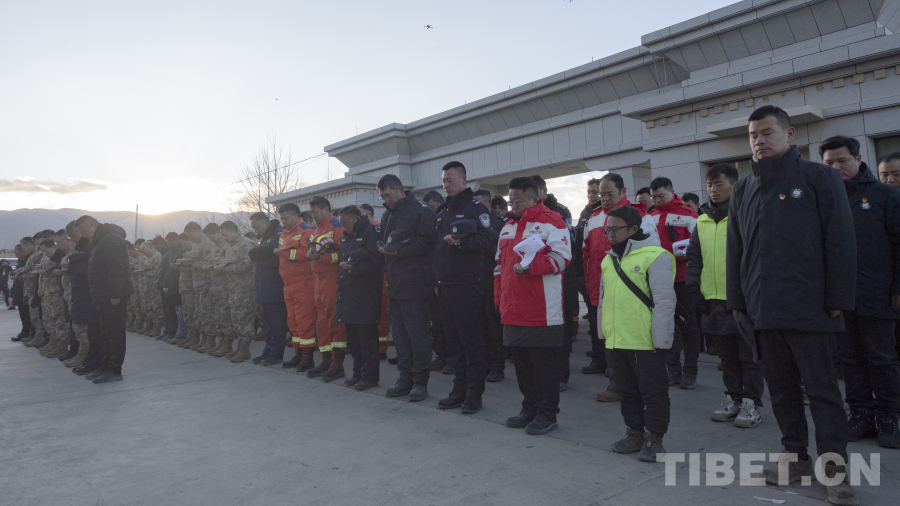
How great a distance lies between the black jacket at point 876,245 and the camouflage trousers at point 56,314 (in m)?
10.9

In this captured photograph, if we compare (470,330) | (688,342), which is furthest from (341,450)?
(688,342)

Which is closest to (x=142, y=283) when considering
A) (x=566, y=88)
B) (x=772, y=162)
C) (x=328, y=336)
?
(x=328, y=336)

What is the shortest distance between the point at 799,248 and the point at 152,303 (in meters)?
12.5

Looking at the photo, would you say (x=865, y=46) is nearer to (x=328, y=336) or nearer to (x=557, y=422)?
(x=557, y=422)

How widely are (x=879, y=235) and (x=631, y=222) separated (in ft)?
5.53

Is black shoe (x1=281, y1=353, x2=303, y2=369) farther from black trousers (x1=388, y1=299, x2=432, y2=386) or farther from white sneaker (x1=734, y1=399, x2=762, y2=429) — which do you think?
white sneaker (x1=734, y1=399, x2=762, y2=429)

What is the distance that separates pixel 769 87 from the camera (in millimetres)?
8047

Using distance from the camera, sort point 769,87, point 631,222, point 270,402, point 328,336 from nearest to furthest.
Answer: point 631,222 < point 270,402 < point 328,336 < point 769,87

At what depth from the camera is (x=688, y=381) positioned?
5.53 metres

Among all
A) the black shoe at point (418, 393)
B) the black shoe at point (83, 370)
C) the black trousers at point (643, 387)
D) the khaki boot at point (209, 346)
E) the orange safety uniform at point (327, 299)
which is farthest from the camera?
the khaki boot at point (209, 346)

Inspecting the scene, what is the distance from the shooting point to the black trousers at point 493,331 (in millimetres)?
6430

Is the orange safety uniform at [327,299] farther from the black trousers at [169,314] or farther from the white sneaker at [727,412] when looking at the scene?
the black trousers at [169,314]

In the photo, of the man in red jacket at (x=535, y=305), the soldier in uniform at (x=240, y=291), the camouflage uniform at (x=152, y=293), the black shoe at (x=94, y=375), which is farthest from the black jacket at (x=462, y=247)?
the camouflage uniform at (x=152, y=293)

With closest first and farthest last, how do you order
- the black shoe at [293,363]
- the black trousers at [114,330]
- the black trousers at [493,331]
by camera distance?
the black trousers at [493,331], the black trousers at [114,330], the black shoe at [293,363]
